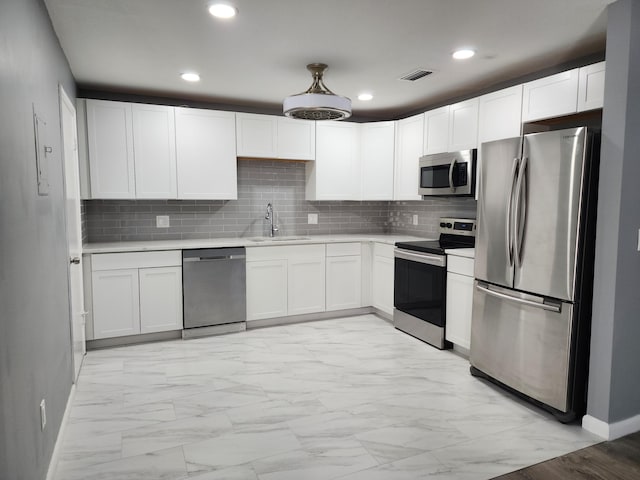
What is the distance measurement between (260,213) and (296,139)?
0.97 meters

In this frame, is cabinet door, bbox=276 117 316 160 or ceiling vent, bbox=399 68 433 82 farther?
cabinet door, bbox=276 117 316 160

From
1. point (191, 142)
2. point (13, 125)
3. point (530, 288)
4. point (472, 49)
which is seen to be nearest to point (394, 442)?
point (530, 288)

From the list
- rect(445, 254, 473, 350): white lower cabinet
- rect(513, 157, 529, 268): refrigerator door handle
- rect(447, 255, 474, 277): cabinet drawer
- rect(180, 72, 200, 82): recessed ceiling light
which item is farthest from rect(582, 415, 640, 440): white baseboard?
rect(180, 72, 200, 82): recessed ceiling light

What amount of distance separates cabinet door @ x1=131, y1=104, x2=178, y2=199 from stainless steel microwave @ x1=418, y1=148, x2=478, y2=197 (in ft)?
8.40

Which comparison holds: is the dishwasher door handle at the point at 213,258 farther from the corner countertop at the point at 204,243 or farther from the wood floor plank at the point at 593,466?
the wood floor plank at the point at 593,466

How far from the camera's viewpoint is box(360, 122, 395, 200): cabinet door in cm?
489

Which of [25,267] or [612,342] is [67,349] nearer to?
[25,267]

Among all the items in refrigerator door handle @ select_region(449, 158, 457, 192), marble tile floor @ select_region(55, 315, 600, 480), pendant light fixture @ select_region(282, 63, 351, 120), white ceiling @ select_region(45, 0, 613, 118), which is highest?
white ceiling @ select_region(45, 0, 613, 118)

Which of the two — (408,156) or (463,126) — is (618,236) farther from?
(408,156)

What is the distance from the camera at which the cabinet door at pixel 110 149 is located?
3895mm

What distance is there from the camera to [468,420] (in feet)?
8.54

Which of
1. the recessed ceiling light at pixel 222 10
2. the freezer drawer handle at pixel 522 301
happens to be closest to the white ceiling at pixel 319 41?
the recessed ceiling light at pixel 222 10

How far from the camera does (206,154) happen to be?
171 inches

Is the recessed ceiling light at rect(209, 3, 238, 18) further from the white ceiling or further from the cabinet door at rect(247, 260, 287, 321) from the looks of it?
the cabinet door at rect(247, 260, 287, 321)
